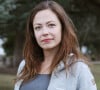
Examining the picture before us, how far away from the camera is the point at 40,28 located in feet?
9.59

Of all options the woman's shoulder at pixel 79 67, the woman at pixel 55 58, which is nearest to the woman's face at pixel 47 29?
the woman at pixel 55 58

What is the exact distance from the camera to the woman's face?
2891mm

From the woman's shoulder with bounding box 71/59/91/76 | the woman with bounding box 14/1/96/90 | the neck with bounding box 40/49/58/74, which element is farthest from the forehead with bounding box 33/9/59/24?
the woman's shoulder with bounding box 71/59/91/76

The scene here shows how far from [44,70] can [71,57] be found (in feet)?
0.75

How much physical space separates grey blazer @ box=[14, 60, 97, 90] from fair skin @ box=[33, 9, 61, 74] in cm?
13

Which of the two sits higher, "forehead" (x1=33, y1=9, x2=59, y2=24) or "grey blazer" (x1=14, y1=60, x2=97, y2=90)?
"forehead" (x1=33, y1=9, x2=59, y2=24)

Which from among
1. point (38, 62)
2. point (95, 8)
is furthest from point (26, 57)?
point (95, 8)

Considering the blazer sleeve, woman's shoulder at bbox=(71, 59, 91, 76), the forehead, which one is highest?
the forehead

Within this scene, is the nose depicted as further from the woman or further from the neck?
the neck

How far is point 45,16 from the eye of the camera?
2.92 m

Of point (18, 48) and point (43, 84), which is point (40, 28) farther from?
point (18, 48)

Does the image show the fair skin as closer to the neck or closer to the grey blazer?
the neck

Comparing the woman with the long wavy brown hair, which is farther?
the long wavy brown hair

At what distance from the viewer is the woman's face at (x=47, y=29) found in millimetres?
2891
